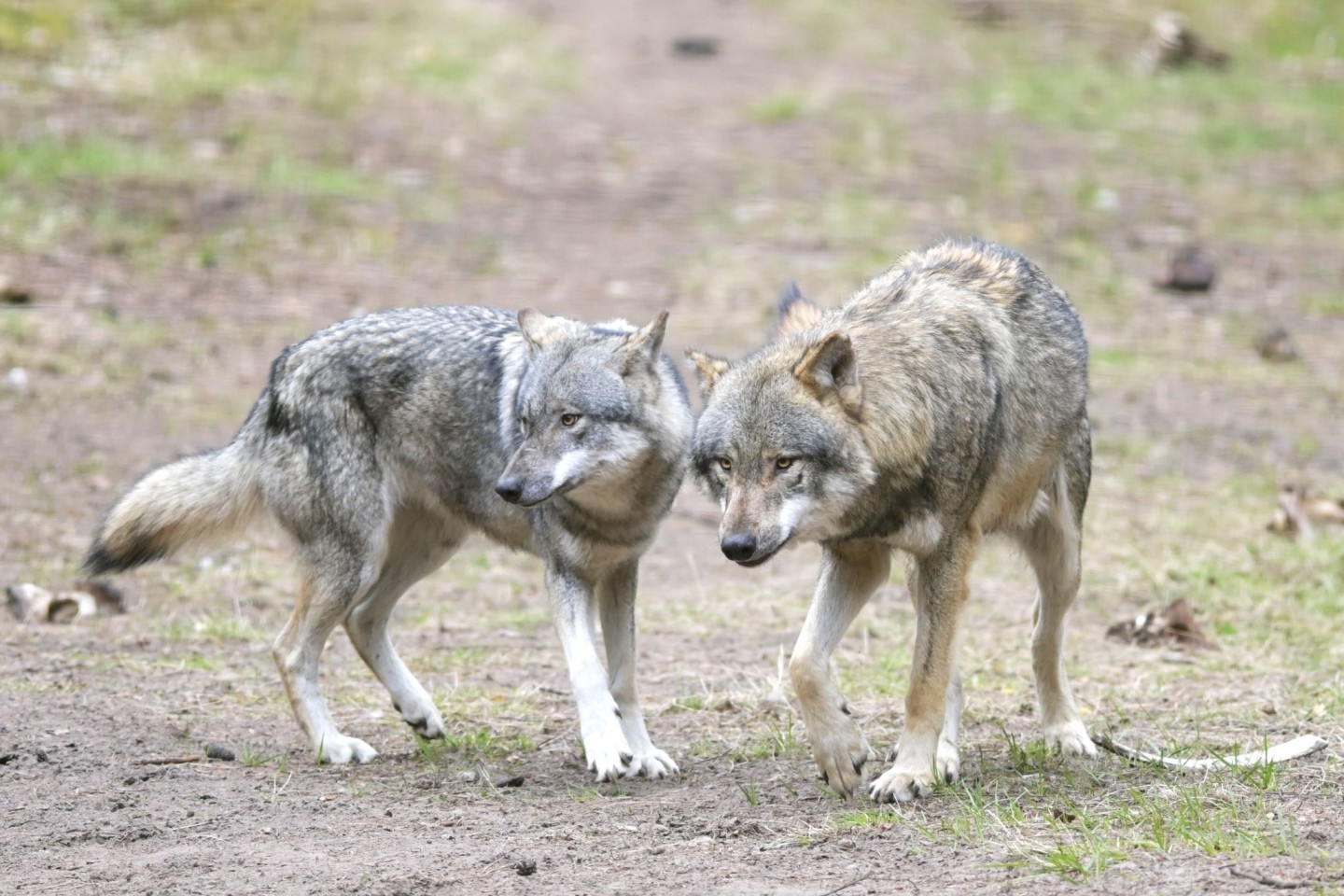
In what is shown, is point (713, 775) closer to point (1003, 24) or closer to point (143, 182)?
point (143, 182)

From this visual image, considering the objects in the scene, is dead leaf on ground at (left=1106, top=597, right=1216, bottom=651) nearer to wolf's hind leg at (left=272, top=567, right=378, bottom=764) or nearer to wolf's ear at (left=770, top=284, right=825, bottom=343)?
wolf's ear at (left=770, top=284, right=825, bottom=343)

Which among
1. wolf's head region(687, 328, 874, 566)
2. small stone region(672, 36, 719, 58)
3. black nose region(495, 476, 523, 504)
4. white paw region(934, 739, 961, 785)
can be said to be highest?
wolf's head region(687, 328, 874, 566)

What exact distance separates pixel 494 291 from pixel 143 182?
3.78 m

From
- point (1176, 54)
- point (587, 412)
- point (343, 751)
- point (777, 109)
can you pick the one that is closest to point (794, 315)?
point (587, 412)

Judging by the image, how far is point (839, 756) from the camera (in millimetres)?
5660

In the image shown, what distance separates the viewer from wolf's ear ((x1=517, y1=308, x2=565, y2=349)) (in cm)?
664

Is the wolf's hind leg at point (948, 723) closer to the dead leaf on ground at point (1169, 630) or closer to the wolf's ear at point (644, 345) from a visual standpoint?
the wolf's ear at point (644, 345)

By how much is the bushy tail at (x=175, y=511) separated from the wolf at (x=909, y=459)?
2.16 meters

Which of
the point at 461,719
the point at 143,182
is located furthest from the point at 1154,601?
the point at 143,182

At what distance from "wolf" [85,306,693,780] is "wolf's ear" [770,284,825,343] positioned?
1.58 ft

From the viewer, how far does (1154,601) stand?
8617 mm

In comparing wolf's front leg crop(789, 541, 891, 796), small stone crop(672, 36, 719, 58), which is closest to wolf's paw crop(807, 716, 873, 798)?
wolf's front leg crop(789, 541, 891, 796)

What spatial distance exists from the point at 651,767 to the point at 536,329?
1.77 m

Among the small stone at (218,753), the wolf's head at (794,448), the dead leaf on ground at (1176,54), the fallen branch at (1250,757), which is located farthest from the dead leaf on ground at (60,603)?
the dead leaf on ground at (1176,54)
